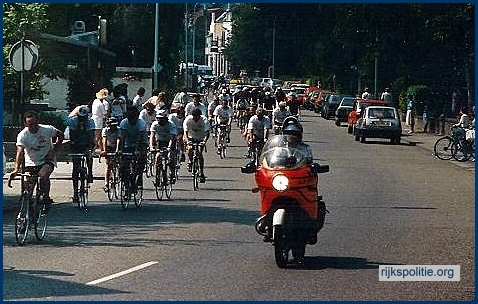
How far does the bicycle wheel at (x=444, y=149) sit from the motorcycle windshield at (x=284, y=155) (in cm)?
→ 2306

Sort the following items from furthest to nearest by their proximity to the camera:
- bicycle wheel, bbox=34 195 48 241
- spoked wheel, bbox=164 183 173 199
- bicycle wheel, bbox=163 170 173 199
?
spoked wheel, bbox=164 183 173 199 < bicycle wheel, bbox=163 170 173 199 < bicycle wheel, bbox=34 195 48 241

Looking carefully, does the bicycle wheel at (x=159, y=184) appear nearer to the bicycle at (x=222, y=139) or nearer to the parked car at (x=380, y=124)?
the bicycle at (x=222, y=139)

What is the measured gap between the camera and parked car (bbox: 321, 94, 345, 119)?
214 ft

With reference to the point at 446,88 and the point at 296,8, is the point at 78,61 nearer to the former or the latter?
the point at 446,88

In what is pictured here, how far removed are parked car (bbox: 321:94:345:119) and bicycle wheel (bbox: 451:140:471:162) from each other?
93.2 feet

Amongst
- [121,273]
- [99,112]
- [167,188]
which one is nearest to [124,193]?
[167,188]

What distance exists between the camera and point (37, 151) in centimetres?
1620

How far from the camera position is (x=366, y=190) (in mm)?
24328

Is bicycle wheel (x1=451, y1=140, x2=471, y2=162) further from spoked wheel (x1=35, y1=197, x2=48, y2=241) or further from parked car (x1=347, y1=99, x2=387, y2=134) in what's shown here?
spoked wheel (x1=35, y1=197, x2=48, y2=241)

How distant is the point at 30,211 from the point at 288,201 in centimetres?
419

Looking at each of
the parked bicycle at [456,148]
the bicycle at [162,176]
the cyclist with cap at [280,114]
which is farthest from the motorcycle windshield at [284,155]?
the parked bicycle at [456,148]

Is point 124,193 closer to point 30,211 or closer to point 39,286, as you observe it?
point 30,211

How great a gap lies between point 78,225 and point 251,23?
81.1 m

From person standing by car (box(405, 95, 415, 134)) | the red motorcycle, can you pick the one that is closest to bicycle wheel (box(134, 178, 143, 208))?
the red motorcycle
